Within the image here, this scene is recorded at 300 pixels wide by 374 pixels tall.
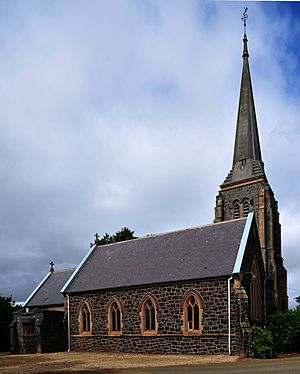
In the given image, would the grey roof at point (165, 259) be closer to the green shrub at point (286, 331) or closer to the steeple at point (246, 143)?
the green shrub at point (286, 331)

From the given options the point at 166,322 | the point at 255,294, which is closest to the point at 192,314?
the point at 166,322

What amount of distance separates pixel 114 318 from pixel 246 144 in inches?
1168

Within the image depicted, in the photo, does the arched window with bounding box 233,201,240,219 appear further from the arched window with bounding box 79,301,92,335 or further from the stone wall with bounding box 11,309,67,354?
the stone wall with bounding box 11,309,67,354

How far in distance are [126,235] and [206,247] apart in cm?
2926

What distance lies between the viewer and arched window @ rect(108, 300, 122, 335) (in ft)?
109

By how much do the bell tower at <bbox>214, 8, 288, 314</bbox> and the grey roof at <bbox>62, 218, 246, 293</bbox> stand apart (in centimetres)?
1691

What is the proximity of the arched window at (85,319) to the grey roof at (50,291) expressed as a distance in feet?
15.3

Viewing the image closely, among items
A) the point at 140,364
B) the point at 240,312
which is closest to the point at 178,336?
the point at 240,312

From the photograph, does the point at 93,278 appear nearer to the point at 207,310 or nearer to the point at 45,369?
the point at 207,310

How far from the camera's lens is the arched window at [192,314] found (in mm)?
29125

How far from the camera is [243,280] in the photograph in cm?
2912

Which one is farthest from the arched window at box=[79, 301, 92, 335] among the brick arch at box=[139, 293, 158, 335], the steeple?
the steeple

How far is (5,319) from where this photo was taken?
42.2 m

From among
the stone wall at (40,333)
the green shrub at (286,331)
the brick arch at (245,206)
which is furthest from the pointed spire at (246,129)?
the stone wall at (40,333)
